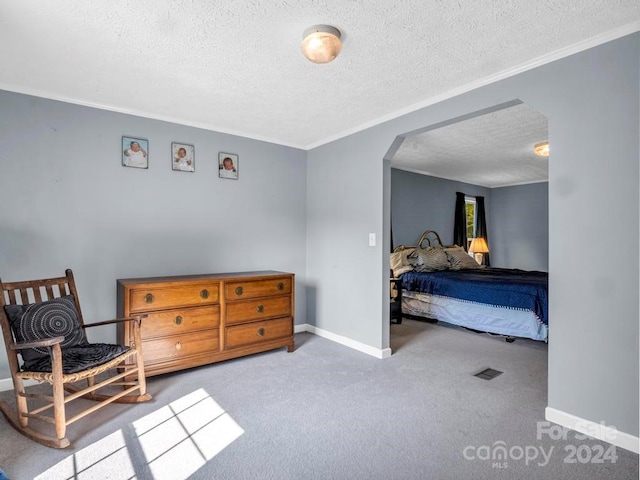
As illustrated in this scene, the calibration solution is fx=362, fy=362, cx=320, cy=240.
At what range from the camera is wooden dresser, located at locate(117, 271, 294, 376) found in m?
2.79

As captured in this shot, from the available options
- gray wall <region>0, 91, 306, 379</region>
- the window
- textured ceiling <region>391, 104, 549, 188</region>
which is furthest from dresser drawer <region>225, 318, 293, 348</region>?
the window

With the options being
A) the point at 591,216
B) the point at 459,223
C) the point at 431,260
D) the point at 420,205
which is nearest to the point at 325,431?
the point at 591,216

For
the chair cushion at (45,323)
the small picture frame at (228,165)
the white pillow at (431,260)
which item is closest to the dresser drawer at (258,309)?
the chair cushion at (45,323)

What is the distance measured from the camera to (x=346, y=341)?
149 inches

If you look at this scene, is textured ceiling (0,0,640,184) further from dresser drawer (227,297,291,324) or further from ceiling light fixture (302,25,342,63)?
dresser drawer (227,297,291,324)

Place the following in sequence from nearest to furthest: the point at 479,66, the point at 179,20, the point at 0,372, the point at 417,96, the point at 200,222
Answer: the point at 179,20, the point at 479,66, the point at 0,372, the point at 417,96, the point at 200,222

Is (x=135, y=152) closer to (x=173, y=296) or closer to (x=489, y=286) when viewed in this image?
(x=173, y=296)

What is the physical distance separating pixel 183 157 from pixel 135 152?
420 mm

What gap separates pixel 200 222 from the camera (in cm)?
361

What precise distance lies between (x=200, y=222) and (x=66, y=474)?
2295 mm

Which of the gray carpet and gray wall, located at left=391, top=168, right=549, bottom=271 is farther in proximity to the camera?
gray wall, located at left=391, top=168, right=549, bottom=271

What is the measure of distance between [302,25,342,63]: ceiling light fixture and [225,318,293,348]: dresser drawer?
230 centimetres

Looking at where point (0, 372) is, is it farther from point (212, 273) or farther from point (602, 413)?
point (602, 413)

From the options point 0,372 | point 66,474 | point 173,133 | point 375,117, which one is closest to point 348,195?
point 375,117
